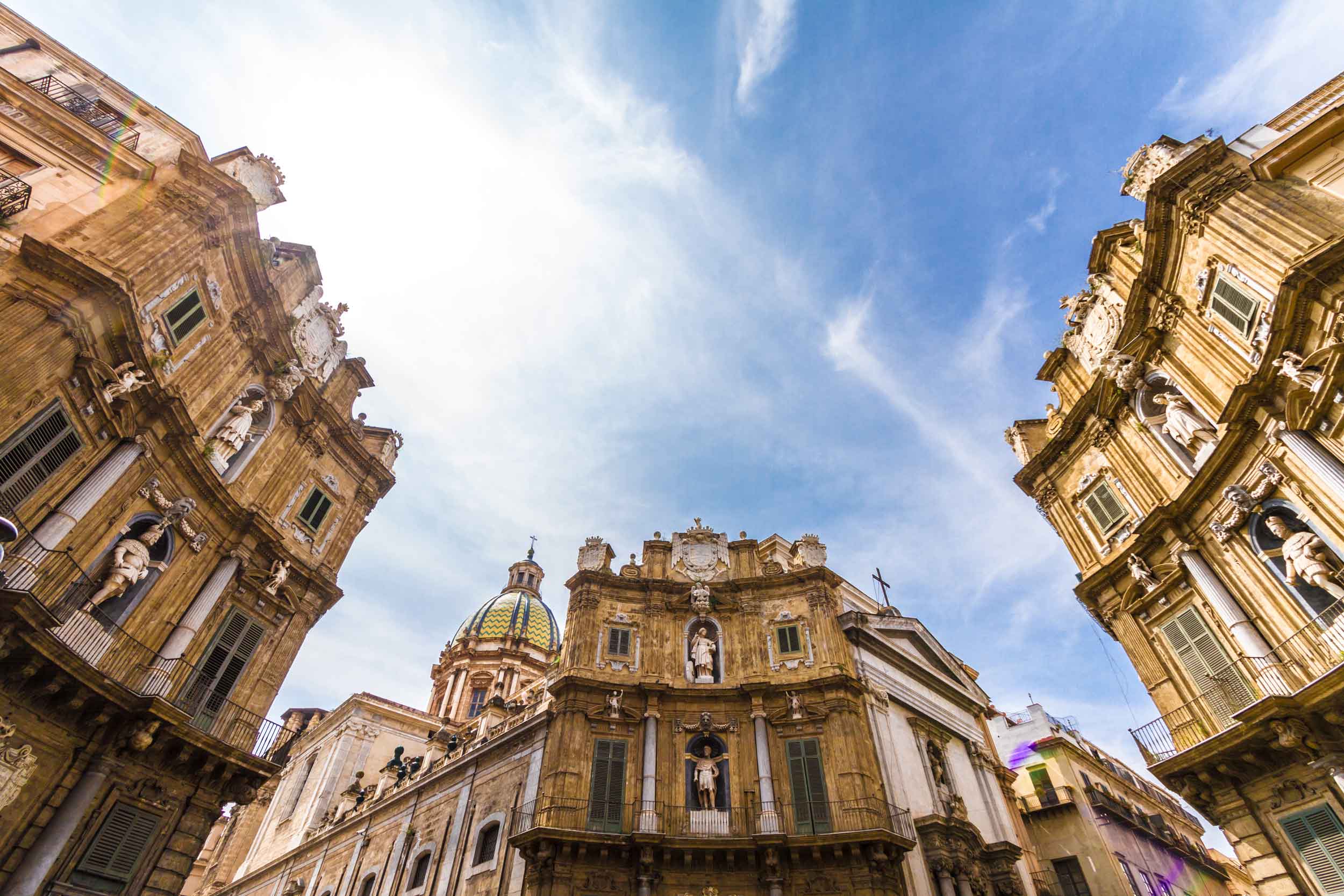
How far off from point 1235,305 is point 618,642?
2073 centimetres

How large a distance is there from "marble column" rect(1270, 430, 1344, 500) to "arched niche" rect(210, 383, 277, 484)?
25.2 meters

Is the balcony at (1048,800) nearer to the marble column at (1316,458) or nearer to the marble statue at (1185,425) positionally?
the marble statue at (1185,425)

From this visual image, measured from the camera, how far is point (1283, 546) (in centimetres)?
1534

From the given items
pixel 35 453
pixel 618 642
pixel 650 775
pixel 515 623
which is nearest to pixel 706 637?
pixel 618 642

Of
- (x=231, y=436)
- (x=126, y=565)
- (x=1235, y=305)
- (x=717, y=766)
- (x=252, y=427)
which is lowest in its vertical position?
(x=717, y=766)

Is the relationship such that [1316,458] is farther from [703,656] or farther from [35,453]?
[35,453]

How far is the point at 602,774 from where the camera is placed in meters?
21.7

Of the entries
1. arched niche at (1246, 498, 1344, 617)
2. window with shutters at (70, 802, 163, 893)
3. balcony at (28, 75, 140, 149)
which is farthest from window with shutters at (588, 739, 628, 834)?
balcony at (28, 75, 140, 149)

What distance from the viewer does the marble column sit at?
13.7 metres

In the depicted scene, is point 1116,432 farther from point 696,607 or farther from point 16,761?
point 16,761

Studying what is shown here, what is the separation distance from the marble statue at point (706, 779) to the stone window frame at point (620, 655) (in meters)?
3.83

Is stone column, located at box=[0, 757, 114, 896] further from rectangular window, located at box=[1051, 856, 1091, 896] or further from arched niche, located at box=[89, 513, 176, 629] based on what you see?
rectangular window, located at box=[1051, 856, 1091, 896]

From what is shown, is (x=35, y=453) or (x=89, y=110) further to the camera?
(x=89, y=110)

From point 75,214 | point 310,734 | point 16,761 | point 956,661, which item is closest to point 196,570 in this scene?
point 16,761
